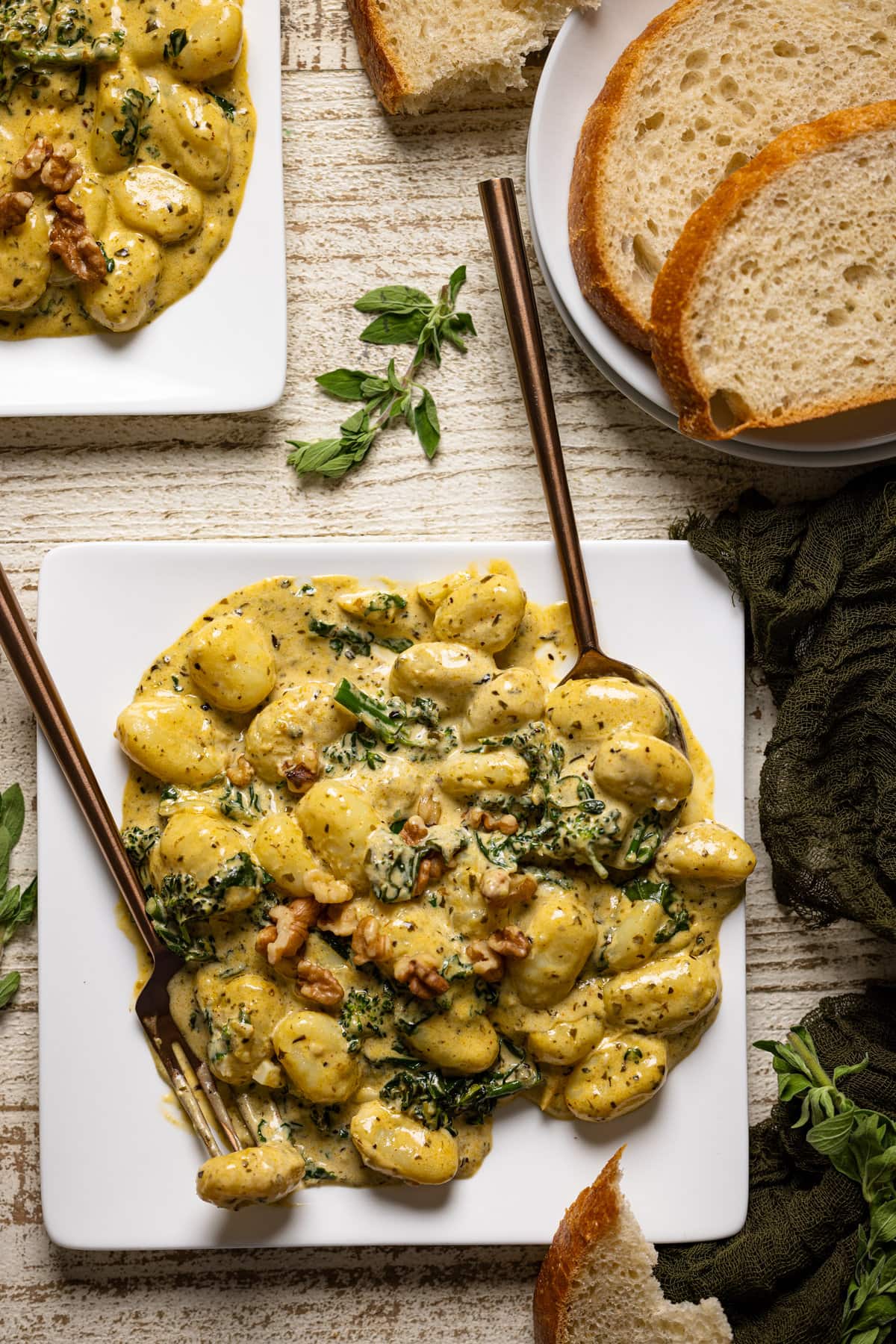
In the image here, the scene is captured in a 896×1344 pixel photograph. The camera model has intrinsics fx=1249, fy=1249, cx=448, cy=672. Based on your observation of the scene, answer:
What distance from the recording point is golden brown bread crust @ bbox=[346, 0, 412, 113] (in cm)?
180

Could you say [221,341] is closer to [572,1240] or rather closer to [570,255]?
[570,255]

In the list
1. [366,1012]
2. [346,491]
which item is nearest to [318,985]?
[366,1012]

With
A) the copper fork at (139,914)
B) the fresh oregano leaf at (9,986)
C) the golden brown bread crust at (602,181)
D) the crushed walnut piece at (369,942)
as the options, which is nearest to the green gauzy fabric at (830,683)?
the golden brown bread crust at (602,181)

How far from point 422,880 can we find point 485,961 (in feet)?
0.44

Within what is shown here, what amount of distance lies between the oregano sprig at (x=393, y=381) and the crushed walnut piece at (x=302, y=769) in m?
0.44

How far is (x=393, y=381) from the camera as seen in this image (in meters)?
1.85

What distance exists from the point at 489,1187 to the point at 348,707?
2.28 feet

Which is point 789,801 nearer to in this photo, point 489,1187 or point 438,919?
point 438,919

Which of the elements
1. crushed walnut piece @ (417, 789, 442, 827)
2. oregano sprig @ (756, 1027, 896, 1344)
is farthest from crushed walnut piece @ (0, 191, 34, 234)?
oregano sprig @ (756, 1027, 896, 1344)

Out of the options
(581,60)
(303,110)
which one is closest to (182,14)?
(303,110)

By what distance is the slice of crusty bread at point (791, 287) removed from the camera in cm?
169

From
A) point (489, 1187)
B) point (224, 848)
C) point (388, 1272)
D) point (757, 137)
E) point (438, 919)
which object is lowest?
point (388, 1272)

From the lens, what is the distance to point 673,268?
66.9 inches

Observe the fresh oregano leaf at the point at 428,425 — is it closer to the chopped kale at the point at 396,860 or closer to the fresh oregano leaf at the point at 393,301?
the fresh oregano leaf at the point at 393,301
